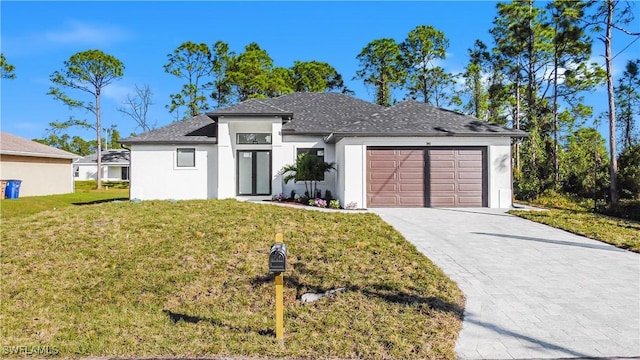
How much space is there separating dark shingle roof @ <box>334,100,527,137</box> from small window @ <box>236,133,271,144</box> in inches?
165

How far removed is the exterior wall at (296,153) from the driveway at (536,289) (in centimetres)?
618

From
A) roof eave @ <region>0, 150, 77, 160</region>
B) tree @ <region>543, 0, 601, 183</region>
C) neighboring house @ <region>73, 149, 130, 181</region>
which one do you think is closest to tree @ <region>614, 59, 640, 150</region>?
tree @ <region>543, 0, 601, 183</region>

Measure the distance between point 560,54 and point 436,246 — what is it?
2071cm

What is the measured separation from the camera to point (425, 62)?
3045 cm

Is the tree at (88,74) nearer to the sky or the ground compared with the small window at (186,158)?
nearer to the sky

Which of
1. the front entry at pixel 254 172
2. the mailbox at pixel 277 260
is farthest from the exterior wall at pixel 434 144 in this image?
the mailbox at pixel 277 260

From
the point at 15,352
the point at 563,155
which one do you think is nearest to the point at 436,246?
the point at 15,352

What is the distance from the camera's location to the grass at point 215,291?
378 centimetres

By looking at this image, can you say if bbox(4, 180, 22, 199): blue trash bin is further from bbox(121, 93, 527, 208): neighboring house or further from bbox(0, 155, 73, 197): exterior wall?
bbox(121, 93, 527, 208): neighboring house

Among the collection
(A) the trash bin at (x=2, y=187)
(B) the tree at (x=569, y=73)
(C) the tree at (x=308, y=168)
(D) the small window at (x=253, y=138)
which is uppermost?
(B) the tree at (x=569, y=73)

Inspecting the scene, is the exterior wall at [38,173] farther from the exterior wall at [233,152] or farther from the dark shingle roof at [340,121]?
the exterior wall at [233,152]

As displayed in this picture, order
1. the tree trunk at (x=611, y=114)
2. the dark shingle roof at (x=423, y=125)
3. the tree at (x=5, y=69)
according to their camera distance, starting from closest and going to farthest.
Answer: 1. the dark shingle roof at (x=423, y=125)
2. the tree trunk at (x=611, y=114)
3. the tree at (x=5, y=69)

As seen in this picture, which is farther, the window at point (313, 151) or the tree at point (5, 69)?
the tree at point (5, 69)

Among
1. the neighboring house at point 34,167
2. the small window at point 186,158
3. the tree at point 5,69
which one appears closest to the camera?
the small window at point 186,158
